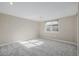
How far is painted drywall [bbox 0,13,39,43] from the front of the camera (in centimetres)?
419

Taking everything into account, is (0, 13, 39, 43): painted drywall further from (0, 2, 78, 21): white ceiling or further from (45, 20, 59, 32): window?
(45, 20, 59, 32): window

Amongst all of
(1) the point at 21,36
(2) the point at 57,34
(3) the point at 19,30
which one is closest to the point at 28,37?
(1) the point at 21,36

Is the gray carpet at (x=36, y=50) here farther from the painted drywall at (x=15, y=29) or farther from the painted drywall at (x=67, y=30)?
the painted drywall at (x=67, y=30)

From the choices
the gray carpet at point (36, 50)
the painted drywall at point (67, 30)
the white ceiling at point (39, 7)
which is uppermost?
the white ceiling at point (39, 7)

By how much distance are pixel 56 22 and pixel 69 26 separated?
1304 mm

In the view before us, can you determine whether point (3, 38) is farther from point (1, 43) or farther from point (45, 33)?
point (45, 33)

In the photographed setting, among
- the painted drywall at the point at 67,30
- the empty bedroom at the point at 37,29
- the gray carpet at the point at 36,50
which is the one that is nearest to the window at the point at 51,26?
the empty bedroom at the point at 37,29

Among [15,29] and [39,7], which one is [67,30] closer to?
[39,7]

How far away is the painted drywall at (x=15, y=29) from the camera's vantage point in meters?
4.19

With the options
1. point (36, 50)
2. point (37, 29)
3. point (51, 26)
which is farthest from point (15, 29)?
point (51, 26)

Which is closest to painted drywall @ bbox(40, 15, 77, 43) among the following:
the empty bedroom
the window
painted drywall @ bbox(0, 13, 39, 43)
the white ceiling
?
the empty bedroom

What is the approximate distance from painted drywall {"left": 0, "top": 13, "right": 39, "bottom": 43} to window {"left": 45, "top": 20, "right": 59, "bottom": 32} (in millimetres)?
1252

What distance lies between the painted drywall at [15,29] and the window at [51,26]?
125cm

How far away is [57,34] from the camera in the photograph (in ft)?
18.0
